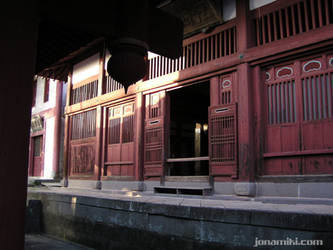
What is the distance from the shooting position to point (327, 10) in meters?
5.49

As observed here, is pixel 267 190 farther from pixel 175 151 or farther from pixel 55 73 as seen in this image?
pixel 55 73

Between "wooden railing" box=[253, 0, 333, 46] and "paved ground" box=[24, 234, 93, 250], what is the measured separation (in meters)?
5.24

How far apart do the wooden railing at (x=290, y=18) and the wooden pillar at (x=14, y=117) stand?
17.7 feet

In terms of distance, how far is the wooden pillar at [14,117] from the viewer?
1.39m

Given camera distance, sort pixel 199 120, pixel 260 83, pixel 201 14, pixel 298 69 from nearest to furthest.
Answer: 1. pixel 298 69
2. pixel 260 83
3. pixel 201 14
4. pixel 199 120

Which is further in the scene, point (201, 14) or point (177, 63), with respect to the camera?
point (177, 63)

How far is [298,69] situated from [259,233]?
3.89 meters

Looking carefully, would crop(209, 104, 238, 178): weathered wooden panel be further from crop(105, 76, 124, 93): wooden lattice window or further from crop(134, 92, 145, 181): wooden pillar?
crop(105, 76, 124, 93): wooden lattice window

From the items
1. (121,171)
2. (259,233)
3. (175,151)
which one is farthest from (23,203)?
(175,151)

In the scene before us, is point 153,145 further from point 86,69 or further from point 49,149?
point 49,149

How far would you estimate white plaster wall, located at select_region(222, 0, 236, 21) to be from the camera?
6.95 m

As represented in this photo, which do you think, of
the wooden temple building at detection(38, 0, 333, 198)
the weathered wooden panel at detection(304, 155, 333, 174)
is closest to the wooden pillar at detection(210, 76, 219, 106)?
the wooden temple building at detection(38, 0, 333, 198)

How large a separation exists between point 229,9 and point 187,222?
517 centimetres

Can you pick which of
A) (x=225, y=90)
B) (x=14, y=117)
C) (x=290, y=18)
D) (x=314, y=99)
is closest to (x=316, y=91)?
(x=314, y=99)
